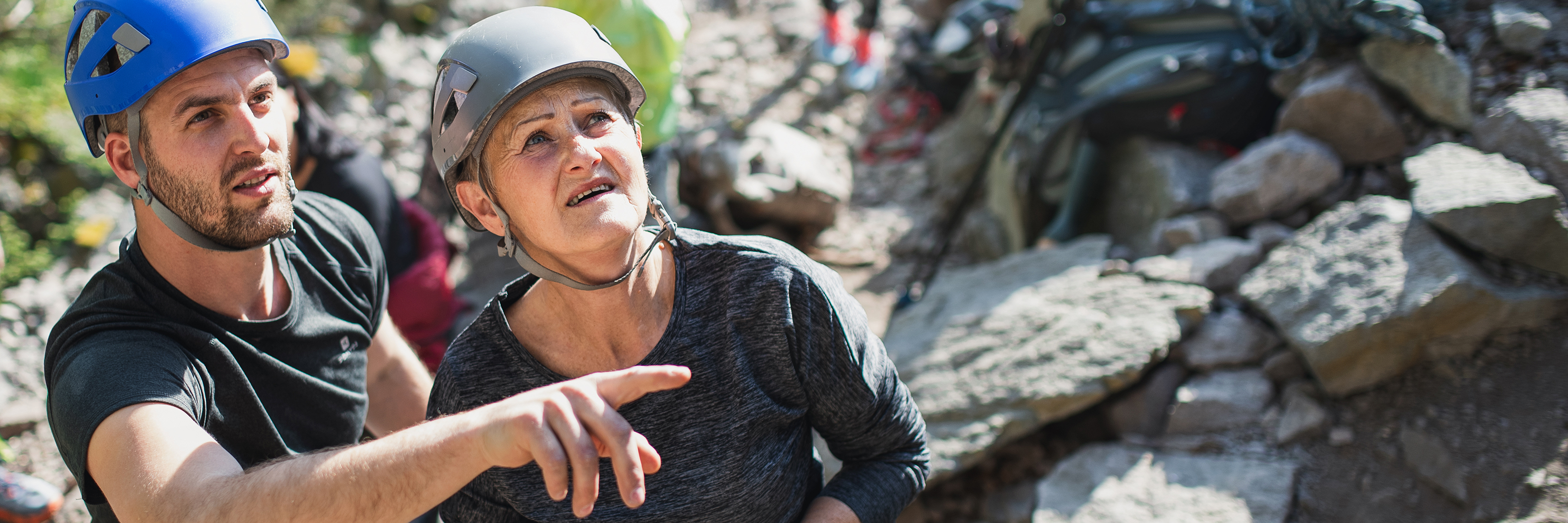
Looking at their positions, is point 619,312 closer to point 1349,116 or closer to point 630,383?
point 630,383

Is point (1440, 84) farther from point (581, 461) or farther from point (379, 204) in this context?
point (379, 204)

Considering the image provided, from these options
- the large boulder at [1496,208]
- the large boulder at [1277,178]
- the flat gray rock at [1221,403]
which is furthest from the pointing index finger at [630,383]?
the large boulder at [1277,178]

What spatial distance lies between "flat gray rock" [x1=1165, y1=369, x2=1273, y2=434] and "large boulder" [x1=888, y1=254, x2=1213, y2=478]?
0.19 metres

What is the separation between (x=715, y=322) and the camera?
5.82 feet

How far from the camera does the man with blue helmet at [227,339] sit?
1.33 m

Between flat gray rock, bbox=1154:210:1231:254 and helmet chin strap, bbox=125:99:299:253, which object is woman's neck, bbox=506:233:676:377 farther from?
flat gray rock, bbox=1154:210:1231:254

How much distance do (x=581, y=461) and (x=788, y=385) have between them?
66 cm

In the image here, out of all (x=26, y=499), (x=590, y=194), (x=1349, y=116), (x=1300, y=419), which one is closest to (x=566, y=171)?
(x=590, y=194)

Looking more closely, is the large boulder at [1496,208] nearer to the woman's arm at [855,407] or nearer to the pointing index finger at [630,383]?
the woman's arm at [855,407]

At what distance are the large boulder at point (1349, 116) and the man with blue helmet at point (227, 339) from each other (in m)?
3.60

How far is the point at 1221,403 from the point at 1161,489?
434mm

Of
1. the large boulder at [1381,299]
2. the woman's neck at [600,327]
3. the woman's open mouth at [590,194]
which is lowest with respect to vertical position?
the large boulder at [1381,299]

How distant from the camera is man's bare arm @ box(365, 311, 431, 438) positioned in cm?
247

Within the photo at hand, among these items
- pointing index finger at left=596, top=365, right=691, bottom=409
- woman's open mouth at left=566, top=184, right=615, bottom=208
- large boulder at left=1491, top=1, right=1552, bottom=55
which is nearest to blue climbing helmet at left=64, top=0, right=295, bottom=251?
woman's open mouth at left=566, top=184, right=615, bottom=208
